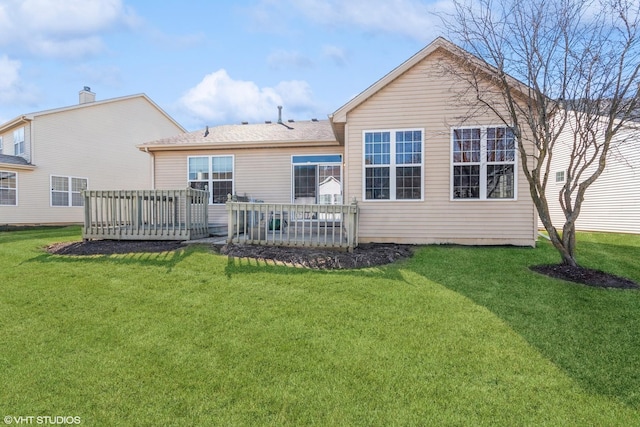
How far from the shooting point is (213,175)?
12438 millimetres

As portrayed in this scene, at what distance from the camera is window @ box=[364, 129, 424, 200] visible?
8938 millimetres

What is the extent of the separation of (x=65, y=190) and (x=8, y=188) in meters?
2.26

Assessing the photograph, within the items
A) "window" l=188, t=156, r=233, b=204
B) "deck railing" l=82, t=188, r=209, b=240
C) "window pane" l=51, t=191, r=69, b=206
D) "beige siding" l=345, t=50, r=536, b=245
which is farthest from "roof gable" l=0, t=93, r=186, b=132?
"beige siding" l=345, t=50, r=536, b=245

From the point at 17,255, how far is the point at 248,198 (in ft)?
20.2

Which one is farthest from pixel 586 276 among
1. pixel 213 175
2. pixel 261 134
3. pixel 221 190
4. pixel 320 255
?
pixel 213 175

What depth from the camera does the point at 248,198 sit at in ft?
38.4

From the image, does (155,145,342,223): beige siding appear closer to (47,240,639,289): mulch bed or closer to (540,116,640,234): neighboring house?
(47,240,639,289): mulch bed

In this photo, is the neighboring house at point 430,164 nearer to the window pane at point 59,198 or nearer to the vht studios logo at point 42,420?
the vht studios logo at point 42,420

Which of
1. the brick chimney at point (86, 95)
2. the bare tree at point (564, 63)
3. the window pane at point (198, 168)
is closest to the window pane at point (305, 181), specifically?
the window pane at point (198, 168)

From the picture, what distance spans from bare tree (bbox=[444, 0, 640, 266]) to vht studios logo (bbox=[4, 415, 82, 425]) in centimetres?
689

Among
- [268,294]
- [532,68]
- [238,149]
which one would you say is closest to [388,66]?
[532,68]

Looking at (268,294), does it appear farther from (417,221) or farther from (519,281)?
(417,221)

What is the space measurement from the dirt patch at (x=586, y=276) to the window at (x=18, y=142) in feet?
74.4

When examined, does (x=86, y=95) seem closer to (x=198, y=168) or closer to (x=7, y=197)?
(x=7, y=197)
